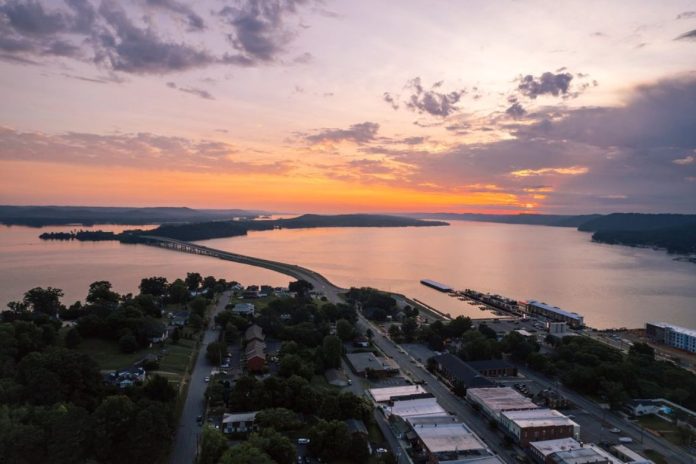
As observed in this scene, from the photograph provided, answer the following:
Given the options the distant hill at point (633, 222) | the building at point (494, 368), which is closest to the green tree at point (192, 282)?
the building at point (494, 368)

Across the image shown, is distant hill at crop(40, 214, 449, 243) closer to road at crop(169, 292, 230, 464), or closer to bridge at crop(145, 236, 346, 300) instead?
bridge at crop(145, 236, 346, 300)

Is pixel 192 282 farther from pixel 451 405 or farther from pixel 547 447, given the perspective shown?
pixel 547 447

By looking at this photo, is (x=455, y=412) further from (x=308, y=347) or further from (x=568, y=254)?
(x=568, y=254)

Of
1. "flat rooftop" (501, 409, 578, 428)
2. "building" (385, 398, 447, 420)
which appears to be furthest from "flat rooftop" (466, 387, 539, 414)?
"building" (385, 398, 447, 420)

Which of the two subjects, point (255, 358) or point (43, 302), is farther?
point (43, 302)

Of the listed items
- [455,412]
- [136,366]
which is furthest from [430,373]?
[136,366]

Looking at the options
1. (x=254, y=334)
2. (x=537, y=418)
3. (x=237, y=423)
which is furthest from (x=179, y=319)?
(x=537, y=418)
